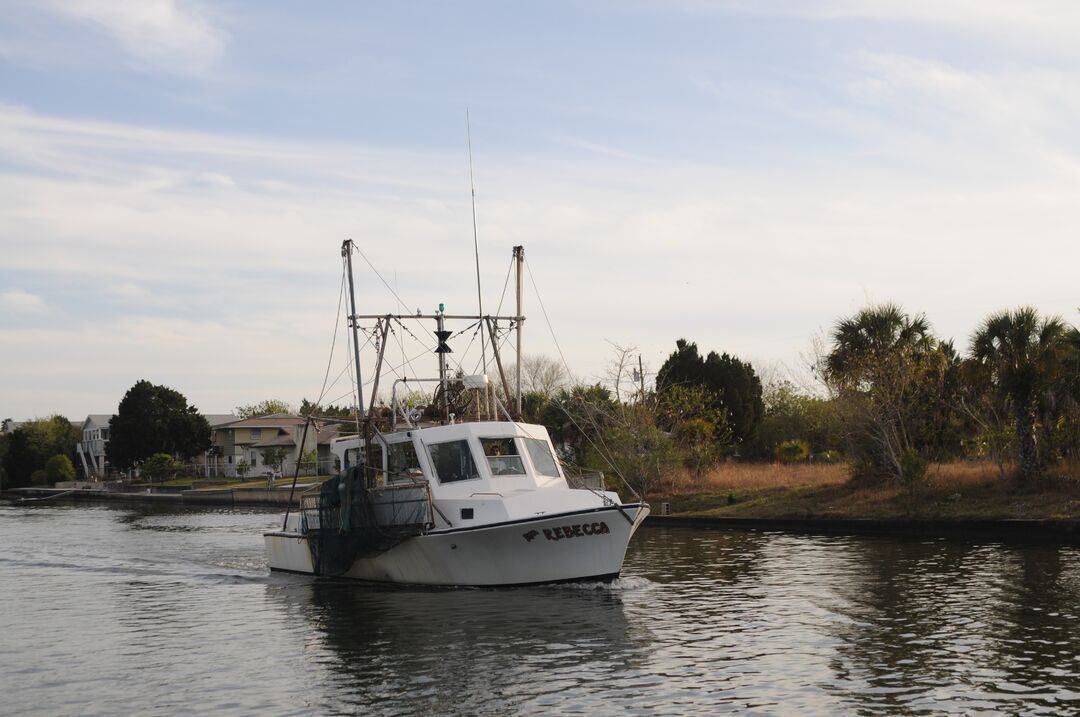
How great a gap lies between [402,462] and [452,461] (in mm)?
1850

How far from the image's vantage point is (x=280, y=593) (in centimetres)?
2988

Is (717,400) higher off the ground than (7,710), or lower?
higher

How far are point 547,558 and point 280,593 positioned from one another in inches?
307

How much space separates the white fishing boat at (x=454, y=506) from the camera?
87.3 feet

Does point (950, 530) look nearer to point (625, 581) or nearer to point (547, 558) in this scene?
point (625, 581)

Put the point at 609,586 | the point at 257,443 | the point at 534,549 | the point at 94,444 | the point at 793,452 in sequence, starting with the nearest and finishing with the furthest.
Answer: the point at 534,549 < the point at 609,586 < the point at 793,452 < the point at 257,443 < the point at 94,444

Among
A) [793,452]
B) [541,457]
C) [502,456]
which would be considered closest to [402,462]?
[502,456]

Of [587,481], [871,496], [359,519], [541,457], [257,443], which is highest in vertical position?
[257,443]

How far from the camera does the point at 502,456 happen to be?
29.3 metres

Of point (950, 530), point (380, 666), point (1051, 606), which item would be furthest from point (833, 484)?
point (380, 666)

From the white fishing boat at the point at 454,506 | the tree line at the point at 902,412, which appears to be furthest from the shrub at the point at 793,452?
the white fishing boat at the point at 454,506

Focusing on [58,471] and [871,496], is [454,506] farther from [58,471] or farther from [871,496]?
[58,471]

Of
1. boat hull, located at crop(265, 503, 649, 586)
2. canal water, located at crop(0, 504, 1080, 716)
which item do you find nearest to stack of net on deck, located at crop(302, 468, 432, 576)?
boat hull, located at crop(265, 503, 649, 586)

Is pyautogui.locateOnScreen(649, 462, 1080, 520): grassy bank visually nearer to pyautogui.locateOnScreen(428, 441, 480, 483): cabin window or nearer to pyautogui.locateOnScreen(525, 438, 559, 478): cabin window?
pyautogui.locateOnScreen(525, 438, 559, 478): cabin window
